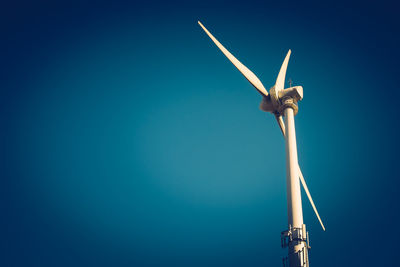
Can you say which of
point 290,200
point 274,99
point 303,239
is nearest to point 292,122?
point 274,99

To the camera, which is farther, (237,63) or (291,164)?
(237,63)

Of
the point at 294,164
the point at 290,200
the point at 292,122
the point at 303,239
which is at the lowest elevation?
the point at 303,239

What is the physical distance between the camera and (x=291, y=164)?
94.4 feet

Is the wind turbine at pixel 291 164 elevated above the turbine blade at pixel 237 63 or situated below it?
below

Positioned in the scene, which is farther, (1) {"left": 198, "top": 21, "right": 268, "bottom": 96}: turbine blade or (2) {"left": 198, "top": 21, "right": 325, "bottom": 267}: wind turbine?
(1) {"left": 198, "top": 21, "right": 268, "bottom": 96}: turbine blade

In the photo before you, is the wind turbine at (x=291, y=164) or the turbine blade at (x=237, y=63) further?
the turbine blade at (x=237, y=63)

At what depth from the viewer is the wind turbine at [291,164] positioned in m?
24.7

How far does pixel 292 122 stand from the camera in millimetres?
32219

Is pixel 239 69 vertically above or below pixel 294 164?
above

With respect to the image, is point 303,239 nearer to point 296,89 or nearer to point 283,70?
point 296,89

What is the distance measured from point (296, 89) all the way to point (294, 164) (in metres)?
8.79

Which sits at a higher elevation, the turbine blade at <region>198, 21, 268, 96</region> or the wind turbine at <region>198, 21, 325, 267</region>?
the turbine blade at <region>198, 21, 268, 96</region>

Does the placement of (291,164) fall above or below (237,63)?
below

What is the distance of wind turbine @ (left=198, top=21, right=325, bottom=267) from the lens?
24.7 meters
